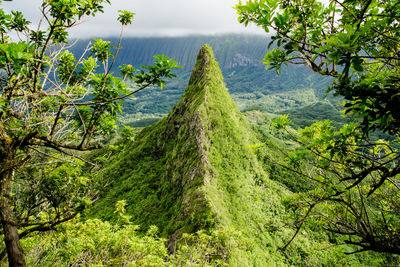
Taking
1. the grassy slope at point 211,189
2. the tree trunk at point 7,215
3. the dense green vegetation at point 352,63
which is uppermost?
the dense green vegetation at point 352,63

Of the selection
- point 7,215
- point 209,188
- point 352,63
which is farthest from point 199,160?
point 352,63

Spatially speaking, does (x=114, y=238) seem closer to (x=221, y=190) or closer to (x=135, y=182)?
(x=221, y=190)

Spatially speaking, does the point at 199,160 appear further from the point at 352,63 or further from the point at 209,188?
the point at 352,63

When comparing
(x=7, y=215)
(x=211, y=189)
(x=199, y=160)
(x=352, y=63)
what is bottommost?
(x=211, y=189)

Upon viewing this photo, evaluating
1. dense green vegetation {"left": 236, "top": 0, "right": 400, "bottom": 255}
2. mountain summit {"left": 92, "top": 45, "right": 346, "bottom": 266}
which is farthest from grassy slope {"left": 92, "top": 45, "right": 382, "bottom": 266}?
dense green vegetation {"left": 236, "top": 0, "right": 400, "bottom": 255}

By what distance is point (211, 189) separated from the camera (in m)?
22.9

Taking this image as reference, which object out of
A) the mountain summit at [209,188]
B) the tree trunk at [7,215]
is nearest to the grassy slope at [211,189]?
the mountain summit at [209,188]

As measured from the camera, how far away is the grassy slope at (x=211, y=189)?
813 inches

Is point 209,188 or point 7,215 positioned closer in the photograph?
point 7,215

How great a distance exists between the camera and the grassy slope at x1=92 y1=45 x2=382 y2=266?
20.7m

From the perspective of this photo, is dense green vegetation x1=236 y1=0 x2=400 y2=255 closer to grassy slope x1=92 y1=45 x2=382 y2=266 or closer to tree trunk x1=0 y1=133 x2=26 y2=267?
tree trunk x1=0 y1=133 x2=26 y2=267

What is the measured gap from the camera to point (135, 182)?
41219mm

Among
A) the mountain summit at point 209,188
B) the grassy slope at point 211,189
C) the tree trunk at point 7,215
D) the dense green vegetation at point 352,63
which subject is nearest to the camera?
the dense green vegetation at point 352,63

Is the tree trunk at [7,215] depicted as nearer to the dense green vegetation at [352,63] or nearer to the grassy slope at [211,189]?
the dense green vegetation at [352,63]
